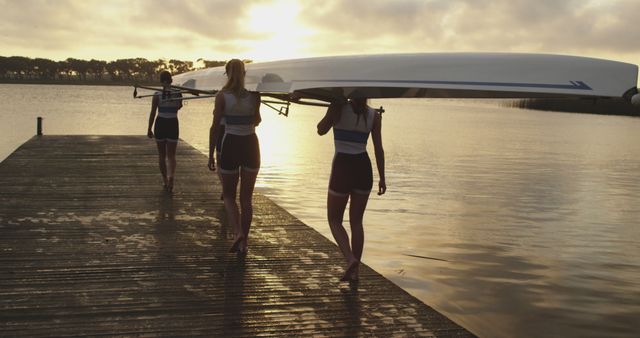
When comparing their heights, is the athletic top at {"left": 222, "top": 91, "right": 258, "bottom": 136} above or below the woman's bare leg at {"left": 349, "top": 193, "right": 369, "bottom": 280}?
above

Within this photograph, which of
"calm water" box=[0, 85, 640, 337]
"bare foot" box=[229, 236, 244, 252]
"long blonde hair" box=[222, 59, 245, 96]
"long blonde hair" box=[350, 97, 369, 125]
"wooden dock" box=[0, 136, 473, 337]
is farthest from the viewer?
"calm water" box=[0, 85, 640, 337]

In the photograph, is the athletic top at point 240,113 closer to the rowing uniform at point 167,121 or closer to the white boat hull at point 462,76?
the white boat hull at point 462,76

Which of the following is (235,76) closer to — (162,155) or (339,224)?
(339,224)

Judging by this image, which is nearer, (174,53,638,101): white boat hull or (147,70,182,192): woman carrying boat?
(174,53,638,101): white boat hull

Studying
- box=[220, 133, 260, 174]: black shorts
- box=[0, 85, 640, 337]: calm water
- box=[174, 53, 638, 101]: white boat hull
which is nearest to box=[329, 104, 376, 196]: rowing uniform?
box=[174, 53, 638, 101]: white boat hull

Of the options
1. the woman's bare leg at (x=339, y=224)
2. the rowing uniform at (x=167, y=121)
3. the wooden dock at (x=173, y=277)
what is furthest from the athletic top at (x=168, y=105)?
the woman's bare leg at (x=339, y=224)

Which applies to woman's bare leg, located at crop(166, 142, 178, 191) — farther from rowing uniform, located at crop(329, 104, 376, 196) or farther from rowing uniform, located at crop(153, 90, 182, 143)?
rowing uniform, located at crop(329, 104, 376, 196)

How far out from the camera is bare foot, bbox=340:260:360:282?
537 cm

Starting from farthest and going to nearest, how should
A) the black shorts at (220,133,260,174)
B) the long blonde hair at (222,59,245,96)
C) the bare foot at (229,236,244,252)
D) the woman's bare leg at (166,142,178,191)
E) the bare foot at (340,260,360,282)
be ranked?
the woman's bare leg at (166,142,178,191), the bare foot at (229,236,244,252), the black shorts at (220,133,260,174), the long blonde hair at (222,59,245,96), the bare foot at (340,260,360,282)

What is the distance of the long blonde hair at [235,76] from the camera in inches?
222

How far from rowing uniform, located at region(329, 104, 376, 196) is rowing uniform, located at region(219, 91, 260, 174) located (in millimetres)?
1091

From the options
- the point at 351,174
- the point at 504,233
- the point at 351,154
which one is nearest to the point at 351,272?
the point at 351,174

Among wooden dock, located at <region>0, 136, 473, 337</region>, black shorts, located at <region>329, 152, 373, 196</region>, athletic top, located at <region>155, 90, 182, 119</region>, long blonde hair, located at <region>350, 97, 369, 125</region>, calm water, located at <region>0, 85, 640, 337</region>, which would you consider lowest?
calm water, located at <region>0, 85, 640, 337</region>

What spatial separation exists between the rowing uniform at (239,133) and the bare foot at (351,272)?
133cm
